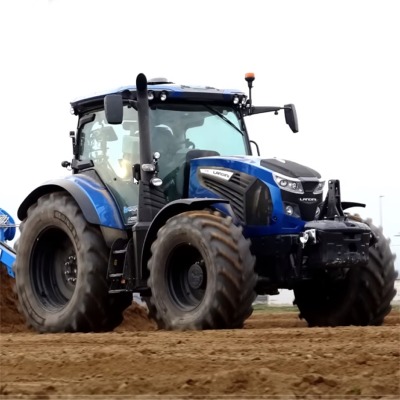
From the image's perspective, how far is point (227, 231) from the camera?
29.5ft

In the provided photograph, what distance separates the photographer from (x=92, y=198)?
34.2 feet

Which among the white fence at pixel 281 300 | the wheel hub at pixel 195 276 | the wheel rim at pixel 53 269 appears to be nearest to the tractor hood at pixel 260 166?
the wheel hub at pixel 195 276

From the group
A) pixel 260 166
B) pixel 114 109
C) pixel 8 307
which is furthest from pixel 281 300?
pixel 114 109

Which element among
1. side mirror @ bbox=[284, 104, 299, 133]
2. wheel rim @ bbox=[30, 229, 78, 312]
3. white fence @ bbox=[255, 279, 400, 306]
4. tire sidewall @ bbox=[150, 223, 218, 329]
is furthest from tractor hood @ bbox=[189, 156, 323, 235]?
white fence @ bbox=[255, 279, 400, 306]

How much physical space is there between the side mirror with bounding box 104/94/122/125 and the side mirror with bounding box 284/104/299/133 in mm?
2358

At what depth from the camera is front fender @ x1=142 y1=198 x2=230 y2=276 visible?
939cm

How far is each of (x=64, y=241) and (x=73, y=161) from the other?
0.90 m

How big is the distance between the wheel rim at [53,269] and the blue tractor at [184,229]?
0.04 feet

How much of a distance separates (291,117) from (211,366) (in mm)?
5856

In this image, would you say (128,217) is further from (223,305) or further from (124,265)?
(223,305)

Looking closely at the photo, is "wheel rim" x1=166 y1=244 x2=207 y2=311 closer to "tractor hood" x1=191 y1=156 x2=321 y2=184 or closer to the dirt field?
"tractor hood" x1=191 y1=156 x2=321 y2=184

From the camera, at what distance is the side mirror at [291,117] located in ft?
37.0

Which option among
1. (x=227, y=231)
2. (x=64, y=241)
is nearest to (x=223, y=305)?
(x=227, y=231)

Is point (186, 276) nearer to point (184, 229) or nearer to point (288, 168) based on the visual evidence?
point (184, 229)
